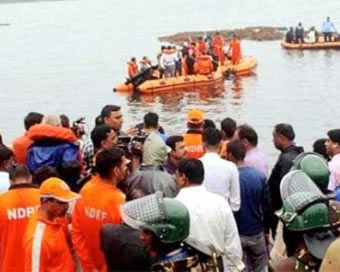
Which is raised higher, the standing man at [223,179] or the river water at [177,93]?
the standing man at [223,179]

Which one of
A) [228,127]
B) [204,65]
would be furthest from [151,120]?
[204,65]

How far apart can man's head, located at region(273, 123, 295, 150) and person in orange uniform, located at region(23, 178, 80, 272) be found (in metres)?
2.44

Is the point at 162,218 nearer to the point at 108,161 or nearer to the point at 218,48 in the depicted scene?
the point at 108,161

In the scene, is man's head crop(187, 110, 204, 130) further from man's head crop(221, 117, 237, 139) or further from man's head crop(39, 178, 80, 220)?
man's head crop(39, 178, 80, 220)

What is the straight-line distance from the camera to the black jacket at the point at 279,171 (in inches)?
238

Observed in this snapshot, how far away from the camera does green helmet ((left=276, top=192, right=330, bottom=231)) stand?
3.02m

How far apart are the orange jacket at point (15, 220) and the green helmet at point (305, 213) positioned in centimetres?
197

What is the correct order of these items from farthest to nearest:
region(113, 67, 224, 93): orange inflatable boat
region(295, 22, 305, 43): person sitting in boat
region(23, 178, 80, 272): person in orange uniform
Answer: region(295, 22, 305, 43): person sitting in boat → region(113, 67, 224, 93): orange inflatable boat → region(23, 178, 80, 272): person in orange uniform

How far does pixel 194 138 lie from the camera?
661cm

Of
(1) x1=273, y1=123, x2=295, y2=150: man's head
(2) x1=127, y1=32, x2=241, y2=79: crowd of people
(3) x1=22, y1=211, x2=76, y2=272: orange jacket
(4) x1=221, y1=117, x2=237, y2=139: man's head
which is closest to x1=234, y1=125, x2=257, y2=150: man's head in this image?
(1) x1=273, y1=123, x2=295, y2=150: man's head

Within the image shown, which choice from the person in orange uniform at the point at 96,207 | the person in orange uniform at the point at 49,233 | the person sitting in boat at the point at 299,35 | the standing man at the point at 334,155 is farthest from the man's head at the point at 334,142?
the person sitting in boat at the point at 299,35

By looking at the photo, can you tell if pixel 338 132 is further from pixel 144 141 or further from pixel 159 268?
pixel 159 268

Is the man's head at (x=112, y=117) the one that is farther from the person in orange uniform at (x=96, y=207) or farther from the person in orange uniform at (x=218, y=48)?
the person in orange uniform at (x=218, y=48)

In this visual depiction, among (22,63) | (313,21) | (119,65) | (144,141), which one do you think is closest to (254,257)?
(144,141)
